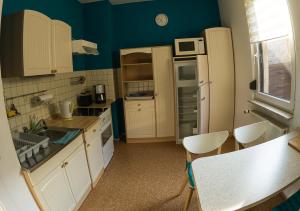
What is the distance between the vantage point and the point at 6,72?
70.8 inches

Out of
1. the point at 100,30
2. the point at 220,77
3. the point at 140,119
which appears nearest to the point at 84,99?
the point at 140,119

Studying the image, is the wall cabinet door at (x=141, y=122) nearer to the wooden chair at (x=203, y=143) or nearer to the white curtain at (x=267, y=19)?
the wooden chair at (x=203, y=143)

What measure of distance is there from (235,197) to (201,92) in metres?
2.36

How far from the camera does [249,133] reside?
195cm

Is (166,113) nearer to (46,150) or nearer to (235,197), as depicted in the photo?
(46,150)

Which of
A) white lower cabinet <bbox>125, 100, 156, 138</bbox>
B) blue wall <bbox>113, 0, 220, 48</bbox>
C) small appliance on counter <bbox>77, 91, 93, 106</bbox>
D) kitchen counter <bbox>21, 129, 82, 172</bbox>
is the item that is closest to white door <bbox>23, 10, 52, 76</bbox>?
kitchen counter <bbox>21, 129, 82, 172</bbox>

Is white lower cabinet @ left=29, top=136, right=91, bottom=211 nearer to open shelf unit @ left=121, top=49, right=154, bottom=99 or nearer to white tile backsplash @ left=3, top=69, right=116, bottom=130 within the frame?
white tile backsplash @ left=3, top=69, right=116, bottom=130

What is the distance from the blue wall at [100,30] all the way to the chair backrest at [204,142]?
2362mm

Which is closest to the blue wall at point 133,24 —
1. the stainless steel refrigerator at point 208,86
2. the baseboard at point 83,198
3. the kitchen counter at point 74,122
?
the stainless steel refrigerator at point 208,86

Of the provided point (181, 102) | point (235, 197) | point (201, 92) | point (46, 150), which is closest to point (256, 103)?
point (201, 92)

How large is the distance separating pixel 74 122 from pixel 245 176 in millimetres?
1991

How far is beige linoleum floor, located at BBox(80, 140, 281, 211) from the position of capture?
7.02 feet

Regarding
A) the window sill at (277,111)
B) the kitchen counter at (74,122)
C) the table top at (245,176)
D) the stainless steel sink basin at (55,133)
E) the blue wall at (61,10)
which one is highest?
the blue wall at (61,10)

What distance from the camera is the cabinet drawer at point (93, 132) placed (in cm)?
234
